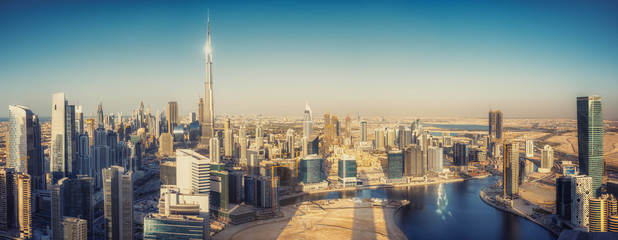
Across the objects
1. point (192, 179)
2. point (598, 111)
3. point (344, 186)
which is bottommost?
point (344, 186)

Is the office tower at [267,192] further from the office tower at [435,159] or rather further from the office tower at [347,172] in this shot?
the office tower at [435,159]

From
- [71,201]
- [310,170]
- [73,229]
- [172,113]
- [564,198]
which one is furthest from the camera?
[172,113]

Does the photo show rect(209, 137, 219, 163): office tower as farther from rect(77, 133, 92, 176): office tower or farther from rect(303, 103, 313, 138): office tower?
rect(303, 103, 313, 138): office tower

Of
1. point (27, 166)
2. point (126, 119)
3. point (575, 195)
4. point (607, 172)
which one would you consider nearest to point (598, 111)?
point (607, 172)

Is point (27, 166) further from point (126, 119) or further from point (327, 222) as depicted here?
point (126, 119)

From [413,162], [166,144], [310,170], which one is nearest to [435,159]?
[413,162]

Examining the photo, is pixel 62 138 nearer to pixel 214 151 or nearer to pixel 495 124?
pixel 214 151

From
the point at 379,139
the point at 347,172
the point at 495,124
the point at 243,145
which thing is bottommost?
the point at 347,172
